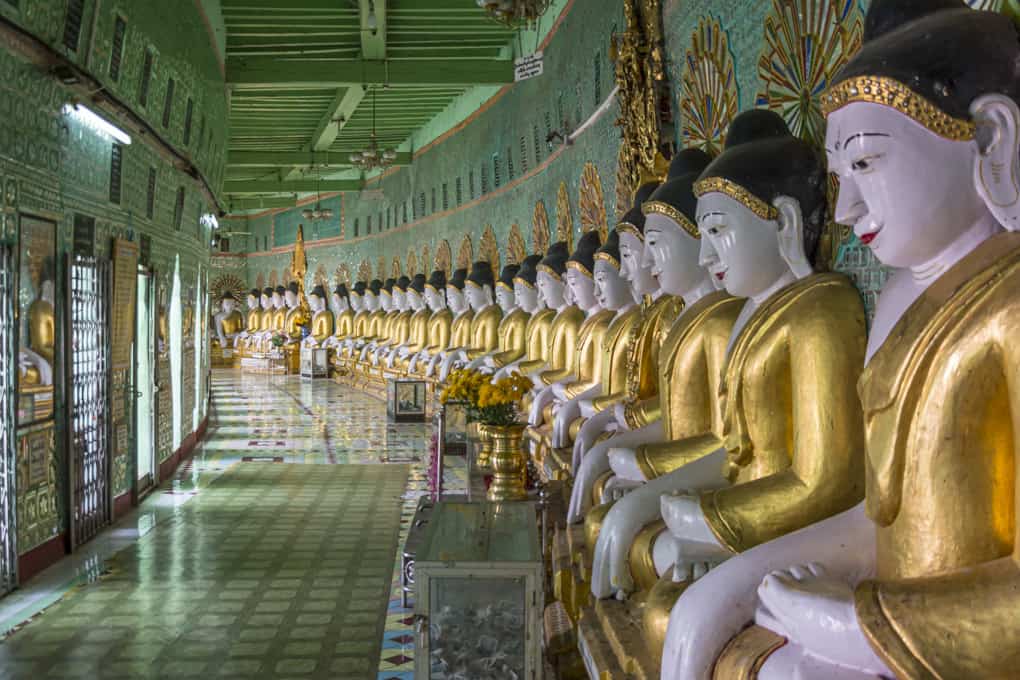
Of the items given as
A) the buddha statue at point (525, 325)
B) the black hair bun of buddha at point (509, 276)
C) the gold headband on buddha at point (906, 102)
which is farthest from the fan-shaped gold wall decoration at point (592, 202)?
the gold headband on buddha at point (906, 102)

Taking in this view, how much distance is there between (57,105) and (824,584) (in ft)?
18.4

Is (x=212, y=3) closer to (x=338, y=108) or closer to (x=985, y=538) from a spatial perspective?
(x=338, y=108)

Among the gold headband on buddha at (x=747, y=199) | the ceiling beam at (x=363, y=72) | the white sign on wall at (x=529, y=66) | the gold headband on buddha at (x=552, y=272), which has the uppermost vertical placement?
the ceiling beam at (x=363, y=72)

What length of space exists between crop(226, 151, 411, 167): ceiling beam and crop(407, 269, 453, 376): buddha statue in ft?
23.0

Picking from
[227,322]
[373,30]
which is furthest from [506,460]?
[227,322]

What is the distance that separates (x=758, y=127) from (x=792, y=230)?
49 centimetres

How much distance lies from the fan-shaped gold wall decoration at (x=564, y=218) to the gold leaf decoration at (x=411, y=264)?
30.4 ft

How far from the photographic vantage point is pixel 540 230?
1119 centimetres

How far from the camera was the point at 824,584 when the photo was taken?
184 centimetres

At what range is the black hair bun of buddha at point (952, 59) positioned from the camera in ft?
5.74

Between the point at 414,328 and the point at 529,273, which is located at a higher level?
the point at 529,273

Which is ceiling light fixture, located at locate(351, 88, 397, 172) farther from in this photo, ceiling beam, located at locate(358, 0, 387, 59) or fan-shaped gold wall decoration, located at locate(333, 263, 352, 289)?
fan-shaped gold wall decoration, located at locate(333, 263, 352, 289)

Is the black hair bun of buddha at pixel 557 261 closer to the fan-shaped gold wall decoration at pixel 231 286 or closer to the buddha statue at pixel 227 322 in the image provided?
the buddha statue at pixel 227 322

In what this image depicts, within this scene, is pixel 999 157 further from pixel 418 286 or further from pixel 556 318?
pixel 418 286
